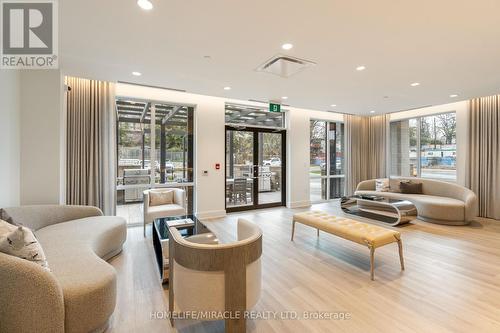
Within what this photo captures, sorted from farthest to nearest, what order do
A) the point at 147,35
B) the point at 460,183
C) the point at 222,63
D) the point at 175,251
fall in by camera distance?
the point at 460,183, the point at 222,63, the point at 147,35, the point at 175,251

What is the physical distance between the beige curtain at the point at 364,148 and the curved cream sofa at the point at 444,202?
1440mm

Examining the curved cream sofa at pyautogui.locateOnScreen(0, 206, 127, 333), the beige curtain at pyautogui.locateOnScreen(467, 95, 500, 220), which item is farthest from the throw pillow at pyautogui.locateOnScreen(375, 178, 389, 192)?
the curved cream sofa at pyautogui.locateOnScreen(0, 206, 127, 333)

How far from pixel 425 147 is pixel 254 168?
5.08m

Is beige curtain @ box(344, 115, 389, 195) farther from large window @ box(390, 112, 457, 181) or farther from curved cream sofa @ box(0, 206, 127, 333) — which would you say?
curved cream sofa @ box(0, 206, 127, 333)

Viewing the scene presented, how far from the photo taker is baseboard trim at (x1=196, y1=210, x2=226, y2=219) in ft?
18.4

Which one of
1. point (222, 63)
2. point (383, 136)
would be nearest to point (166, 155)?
point (222, 63)

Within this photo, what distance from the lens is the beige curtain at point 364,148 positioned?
7.75 meters

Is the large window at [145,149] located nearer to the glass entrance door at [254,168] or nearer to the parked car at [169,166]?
the parked car at [169,166]

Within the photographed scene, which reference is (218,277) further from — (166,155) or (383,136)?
(383,136)

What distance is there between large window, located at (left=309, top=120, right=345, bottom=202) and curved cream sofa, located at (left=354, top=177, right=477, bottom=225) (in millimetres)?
1766

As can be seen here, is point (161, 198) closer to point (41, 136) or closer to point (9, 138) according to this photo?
point (41, 136)

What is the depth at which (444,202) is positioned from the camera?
5.05m

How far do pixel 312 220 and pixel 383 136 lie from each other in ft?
18.2

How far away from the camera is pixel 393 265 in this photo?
124 inches
